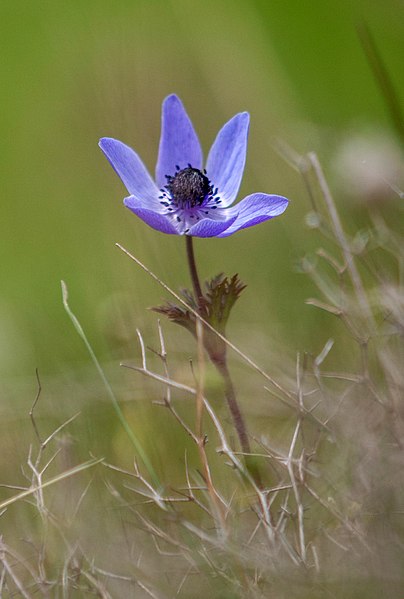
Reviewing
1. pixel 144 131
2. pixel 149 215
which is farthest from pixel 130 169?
pixel 144 131

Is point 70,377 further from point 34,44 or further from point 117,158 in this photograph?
point 34,44

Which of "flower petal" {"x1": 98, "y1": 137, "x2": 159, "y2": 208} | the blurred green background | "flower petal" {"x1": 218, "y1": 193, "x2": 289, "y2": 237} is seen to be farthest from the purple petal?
the blurred green background

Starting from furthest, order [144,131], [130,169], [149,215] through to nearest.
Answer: [144,131], [130,169], [149,215]

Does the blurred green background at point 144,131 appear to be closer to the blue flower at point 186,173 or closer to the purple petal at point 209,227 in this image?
the blue flower at point 186,173

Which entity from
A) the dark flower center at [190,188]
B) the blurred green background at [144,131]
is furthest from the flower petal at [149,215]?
the blurred green background at [144,131]

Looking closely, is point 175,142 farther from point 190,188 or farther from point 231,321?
point 231,321

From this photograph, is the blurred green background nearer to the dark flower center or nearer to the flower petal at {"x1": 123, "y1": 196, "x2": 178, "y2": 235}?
the dark flower center

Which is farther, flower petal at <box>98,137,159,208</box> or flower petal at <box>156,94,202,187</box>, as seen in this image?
flower petal at <box>156,94,202,187</box>
